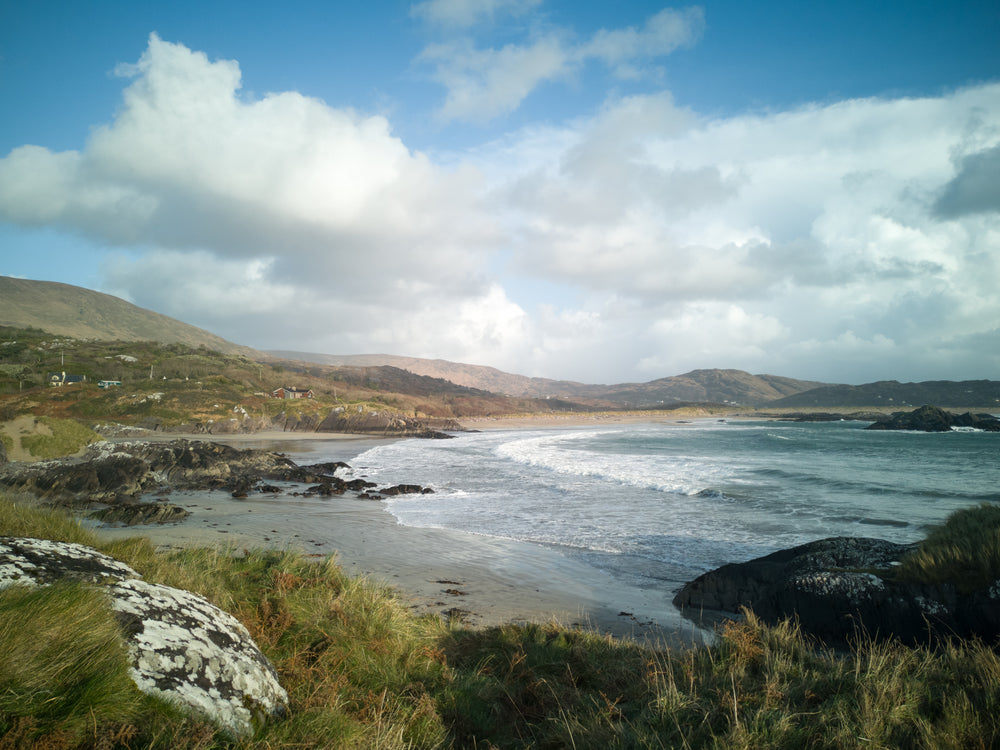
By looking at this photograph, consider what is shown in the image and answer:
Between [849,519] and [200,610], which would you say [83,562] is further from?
[849,519]

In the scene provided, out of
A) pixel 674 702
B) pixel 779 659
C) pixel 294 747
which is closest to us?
pixel 294 747

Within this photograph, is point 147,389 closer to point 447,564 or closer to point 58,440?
point 58,440

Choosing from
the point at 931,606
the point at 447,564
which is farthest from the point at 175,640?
the point at 447,564

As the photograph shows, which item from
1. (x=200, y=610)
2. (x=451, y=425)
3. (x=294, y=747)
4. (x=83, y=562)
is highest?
(x=83, y=562)

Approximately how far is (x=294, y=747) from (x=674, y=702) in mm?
2449

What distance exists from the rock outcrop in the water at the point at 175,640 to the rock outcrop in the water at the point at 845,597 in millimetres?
5968

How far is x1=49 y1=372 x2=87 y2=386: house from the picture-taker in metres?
53.0

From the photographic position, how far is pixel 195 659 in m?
2.82

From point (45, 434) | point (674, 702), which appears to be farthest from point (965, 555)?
point (45, 434)

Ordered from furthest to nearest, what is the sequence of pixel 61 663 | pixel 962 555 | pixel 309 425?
pixel 309 425 < pixel 962 555 < pixel 61 663

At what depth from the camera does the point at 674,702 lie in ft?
10.9

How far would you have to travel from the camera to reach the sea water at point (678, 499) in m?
12.6

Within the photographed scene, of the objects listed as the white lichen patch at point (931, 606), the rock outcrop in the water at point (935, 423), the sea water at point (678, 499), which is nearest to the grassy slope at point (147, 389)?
the sea water at point (678, 499)

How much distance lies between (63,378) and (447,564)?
6599 cm
